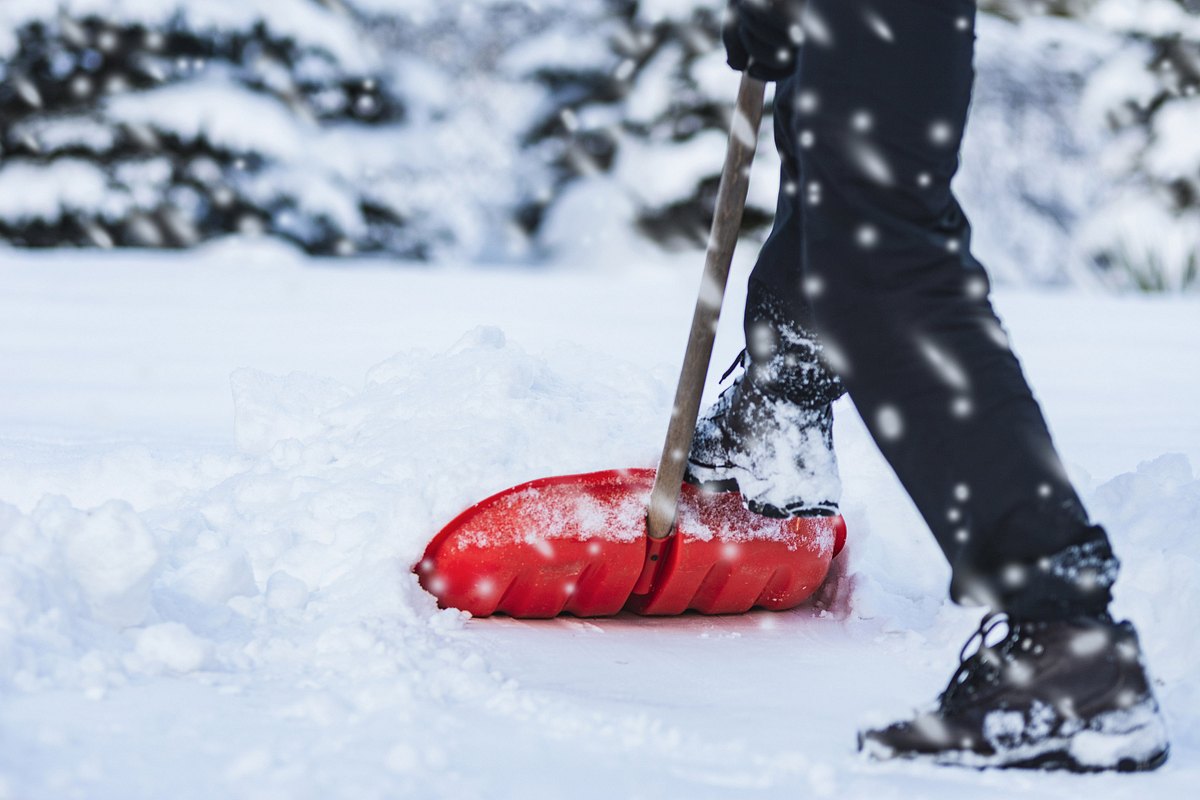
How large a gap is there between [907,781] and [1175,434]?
76.4 inches

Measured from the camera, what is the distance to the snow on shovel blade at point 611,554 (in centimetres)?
139

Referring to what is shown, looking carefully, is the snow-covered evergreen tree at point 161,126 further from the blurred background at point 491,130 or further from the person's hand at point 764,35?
the person's hand at point 764,35

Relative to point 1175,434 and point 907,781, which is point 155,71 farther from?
point 907,781

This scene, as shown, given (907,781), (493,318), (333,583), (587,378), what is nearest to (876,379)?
(907,781)

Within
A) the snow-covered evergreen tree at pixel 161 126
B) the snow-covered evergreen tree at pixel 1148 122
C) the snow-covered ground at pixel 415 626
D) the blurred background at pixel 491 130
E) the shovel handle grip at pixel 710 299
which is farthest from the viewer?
the snow-covered evergreen tree at pixel 1148 122

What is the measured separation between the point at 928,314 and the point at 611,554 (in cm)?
55

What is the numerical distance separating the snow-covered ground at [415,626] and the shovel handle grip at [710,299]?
12cm

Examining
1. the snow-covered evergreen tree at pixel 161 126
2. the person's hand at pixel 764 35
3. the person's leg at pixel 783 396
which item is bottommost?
the snow-covered evergreen tree at pixel 161 126

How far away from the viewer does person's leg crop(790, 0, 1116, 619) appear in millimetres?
973

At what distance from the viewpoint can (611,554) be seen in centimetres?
142

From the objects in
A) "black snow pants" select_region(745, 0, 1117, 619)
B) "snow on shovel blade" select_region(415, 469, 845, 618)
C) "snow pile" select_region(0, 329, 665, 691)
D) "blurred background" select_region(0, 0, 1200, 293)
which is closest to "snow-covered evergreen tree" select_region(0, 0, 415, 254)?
"blurred background" select_region(0, 0, 1200, 293)

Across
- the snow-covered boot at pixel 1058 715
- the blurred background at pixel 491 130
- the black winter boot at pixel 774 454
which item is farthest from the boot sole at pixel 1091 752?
the blurred background at pixel 491 130

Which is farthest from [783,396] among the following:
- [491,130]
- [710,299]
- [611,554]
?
[491,130]

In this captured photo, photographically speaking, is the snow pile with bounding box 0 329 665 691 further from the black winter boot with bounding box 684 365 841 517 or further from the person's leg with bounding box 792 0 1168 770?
the person's leg with bounding box 792 0 1168 770
